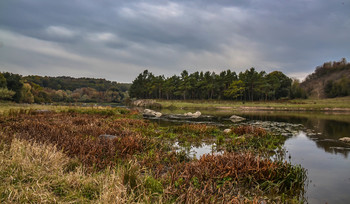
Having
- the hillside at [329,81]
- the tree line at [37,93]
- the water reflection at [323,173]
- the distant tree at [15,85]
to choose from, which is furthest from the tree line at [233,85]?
the water reflection at [323,173]

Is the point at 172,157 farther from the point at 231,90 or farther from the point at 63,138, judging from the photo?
the point at 231,90

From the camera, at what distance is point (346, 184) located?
527 cm

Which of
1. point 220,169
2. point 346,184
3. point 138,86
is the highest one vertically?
point 138,86

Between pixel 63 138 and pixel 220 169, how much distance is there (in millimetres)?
5511

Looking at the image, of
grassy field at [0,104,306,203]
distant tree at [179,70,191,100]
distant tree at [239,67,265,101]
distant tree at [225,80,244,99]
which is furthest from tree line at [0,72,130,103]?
distant tree at [239,67,265,101]

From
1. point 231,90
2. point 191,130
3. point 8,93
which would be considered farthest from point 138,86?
point 191,130

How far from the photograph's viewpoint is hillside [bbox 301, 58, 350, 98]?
248 ft

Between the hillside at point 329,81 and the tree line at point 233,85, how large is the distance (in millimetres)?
12363

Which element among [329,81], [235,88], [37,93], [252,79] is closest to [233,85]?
[235,88]

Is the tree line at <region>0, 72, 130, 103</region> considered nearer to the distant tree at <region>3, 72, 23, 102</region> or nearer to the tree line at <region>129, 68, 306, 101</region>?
the distant tree at <region>3, 72, 23, 102</region>

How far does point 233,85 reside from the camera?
70.6 metres

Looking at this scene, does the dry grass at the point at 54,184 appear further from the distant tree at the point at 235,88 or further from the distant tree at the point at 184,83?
the distant tree at the point at 184,83

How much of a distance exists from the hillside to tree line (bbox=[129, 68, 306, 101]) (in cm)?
1236

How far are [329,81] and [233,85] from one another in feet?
146
